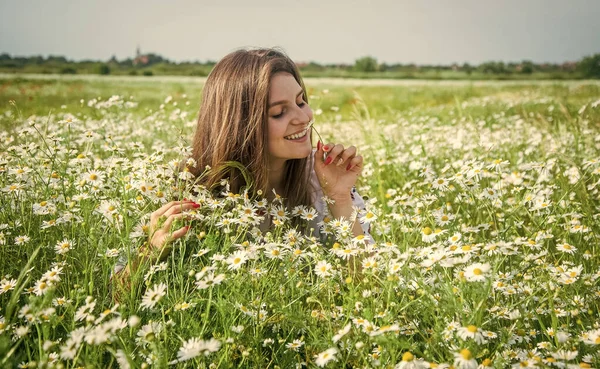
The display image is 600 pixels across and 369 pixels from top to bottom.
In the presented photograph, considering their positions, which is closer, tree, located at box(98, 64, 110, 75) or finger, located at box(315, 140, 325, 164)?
finger, located at box(315, 140, 325, 164)

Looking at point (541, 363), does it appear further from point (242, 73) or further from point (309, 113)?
point (242, 73)

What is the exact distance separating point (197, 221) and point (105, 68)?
42051 millimetres

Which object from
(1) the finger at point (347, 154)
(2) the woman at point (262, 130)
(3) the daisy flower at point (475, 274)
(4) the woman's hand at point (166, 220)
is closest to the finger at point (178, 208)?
(4) the woman's hand at point (166, 220)

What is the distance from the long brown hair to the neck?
54 mm

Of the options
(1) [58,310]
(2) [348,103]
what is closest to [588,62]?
(2) [348,103]

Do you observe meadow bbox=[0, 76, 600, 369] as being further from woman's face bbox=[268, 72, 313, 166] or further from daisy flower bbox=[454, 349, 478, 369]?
woman's face bbox=[268, 72, 313, 166]

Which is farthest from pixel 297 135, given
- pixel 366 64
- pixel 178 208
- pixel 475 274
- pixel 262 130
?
pixel 366 64

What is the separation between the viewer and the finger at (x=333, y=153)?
2.47 m

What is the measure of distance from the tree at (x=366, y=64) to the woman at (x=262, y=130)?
50.0 meters

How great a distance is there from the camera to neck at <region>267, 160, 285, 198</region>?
2.70 meters

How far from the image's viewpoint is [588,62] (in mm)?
30672

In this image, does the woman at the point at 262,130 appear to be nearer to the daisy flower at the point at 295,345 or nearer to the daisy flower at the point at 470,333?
the daisy flower at the point at 295,345

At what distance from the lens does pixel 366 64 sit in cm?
5053

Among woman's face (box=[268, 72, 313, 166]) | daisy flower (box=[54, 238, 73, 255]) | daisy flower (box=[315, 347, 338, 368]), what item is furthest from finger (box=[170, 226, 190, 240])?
woman's face (box=[268, 72, 313, 166])
